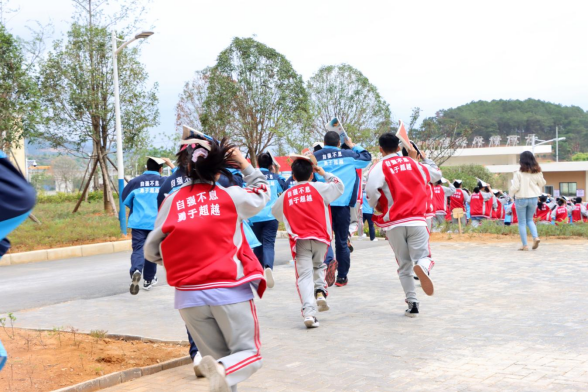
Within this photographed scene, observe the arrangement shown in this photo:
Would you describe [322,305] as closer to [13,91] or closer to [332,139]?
[332,139]

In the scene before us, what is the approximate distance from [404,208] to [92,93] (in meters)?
16.5

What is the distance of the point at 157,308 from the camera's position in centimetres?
809

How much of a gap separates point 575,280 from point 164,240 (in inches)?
267

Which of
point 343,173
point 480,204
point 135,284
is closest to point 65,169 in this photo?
point 480,204

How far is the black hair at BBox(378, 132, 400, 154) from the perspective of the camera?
7320mm

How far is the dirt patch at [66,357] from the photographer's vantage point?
4.98m

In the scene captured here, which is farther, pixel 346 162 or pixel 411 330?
pixel 346 162

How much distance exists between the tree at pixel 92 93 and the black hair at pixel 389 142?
15.7m

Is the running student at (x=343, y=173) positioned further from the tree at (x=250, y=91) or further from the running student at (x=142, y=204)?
the tree at (x=250, y=91)

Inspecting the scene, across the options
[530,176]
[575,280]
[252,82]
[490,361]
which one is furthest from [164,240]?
[252,82]

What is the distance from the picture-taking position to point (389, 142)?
7.33 m

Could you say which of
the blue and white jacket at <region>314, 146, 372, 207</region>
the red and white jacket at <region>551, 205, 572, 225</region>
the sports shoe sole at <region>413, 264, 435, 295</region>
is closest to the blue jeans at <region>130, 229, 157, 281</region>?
the blue and white jacket at <region>314, 146, 372, 207</region>

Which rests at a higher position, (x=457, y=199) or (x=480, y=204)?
(x=457, y=199)

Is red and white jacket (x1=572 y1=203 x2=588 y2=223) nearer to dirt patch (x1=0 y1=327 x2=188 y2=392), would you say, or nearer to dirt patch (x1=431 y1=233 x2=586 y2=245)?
dirt patch (x1=431 y1=233 x2=586 y2=245)
